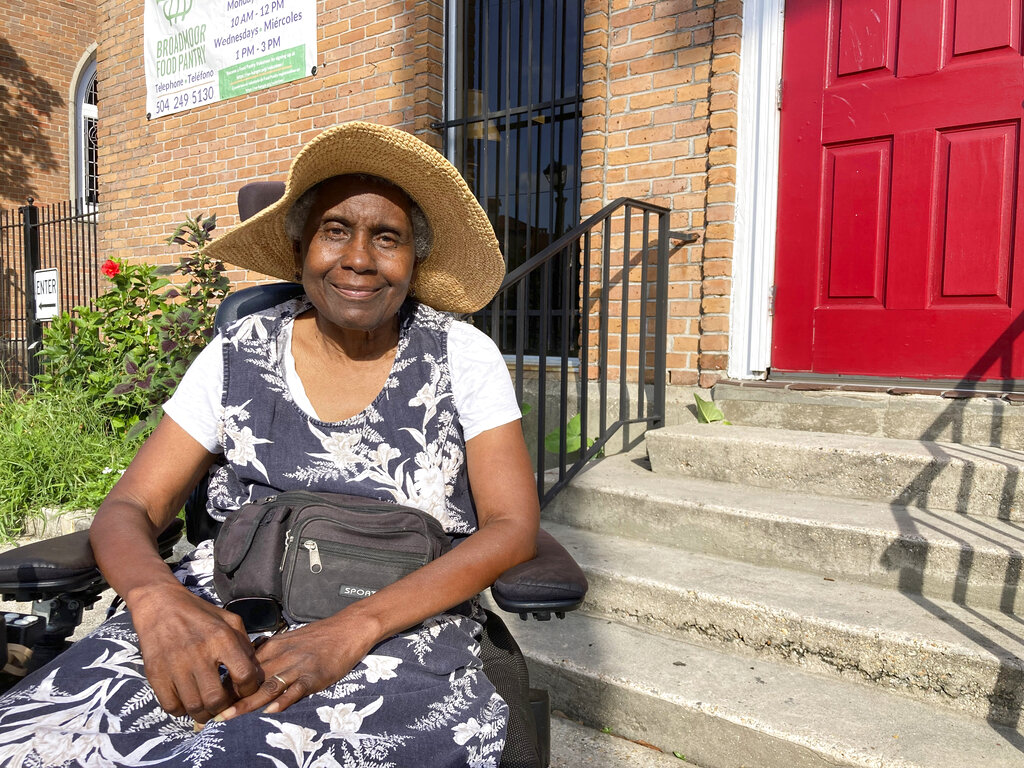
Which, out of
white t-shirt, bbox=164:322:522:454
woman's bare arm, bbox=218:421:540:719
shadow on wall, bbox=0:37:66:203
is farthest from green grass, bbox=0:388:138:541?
shadow on wall, bbox=0:37:66:203

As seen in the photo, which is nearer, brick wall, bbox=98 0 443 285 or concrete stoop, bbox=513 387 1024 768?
concrete stoop, bbox=513 387 1024 768

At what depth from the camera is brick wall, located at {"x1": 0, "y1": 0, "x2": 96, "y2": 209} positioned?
1083 centimetres

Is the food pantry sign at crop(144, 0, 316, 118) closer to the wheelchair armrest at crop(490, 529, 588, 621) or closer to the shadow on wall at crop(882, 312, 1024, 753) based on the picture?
the shadow on wall at crop(882, 312, 1024, 753)

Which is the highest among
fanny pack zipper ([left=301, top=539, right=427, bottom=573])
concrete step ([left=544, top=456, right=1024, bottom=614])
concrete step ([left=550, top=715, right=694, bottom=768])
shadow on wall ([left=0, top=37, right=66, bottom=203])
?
shadow on wall ([left=0, top=37, right=66, bottom=203])

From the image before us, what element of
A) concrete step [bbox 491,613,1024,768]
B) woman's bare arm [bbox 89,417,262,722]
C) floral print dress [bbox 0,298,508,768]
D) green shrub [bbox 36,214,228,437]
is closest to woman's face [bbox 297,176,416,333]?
floral print dress [bbox 0,298,508,768]

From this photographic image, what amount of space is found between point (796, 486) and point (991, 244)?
125cm

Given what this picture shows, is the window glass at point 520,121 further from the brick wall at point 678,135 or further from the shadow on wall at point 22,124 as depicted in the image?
the shadow on wall at point 22,124

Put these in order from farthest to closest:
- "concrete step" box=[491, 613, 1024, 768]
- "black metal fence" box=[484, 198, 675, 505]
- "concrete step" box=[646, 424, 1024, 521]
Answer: "black metal fence" box=[484, 198, 675, 505], "concrete step" box=[646, 424, 1024, 521], "concrete step" box=[491, 613, 1024, 768]

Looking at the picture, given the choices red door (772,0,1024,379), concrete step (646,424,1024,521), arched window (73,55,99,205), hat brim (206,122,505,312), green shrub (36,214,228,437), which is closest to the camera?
hat brim (206,122,505,312)

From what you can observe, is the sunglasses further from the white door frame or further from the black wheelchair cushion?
the white door frame

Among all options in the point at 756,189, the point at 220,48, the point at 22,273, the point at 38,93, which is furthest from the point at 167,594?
the point at 38,93

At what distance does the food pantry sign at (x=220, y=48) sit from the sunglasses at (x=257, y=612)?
458 cm

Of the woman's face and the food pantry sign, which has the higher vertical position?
the food pantry sign

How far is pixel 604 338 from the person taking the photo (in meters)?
3.44
